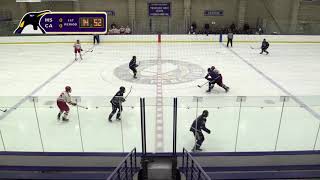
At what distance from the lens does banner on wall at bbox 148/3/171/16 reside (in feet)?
67.2

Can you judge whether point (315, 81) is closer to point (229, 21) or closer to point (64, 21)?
point (64, 21)

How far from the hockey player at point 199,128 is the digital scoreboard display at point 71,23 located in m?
3.85

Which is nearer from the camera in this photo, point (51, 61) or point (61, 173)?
point (61, 173)

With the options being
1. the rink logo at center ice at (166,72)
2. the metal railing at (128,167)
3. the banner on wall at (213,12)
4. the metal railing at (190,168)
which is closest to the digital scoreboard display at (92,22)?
the rink logo at center ice at (166,72)

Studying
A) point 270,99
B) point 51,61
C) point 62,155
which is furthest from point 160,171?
point 51,61

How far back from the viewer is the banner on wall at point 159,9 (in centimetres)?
2048

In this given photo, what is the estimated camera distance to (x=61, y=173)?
451 cm

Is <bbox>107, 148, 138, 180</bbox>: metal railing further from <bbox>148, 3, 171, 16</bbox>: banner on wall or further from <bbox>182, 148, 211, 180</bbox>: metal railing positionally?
<bbox>148, 3, 171, 16</bbox>: banner on wall

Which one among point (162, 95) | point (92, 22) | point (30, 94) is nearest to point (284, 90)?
point (162, 95)

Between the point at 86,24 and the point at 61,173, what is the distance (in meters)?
4.41

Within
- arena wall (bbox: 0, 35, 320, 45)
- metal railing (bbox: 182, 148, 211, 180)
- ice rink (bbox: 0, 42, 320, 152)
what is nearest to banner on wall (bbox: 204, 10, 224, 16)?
arena wall (bbox: 0, 35, 320, 45)

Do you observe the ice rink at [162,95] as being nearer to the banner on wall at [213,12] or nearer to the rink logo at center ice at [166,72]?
the rink logo at center ice at [166,72]

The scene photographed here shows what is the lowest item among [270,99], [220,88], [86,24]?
[220,88]

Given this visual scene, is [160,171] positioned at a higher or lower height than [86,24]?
lower
